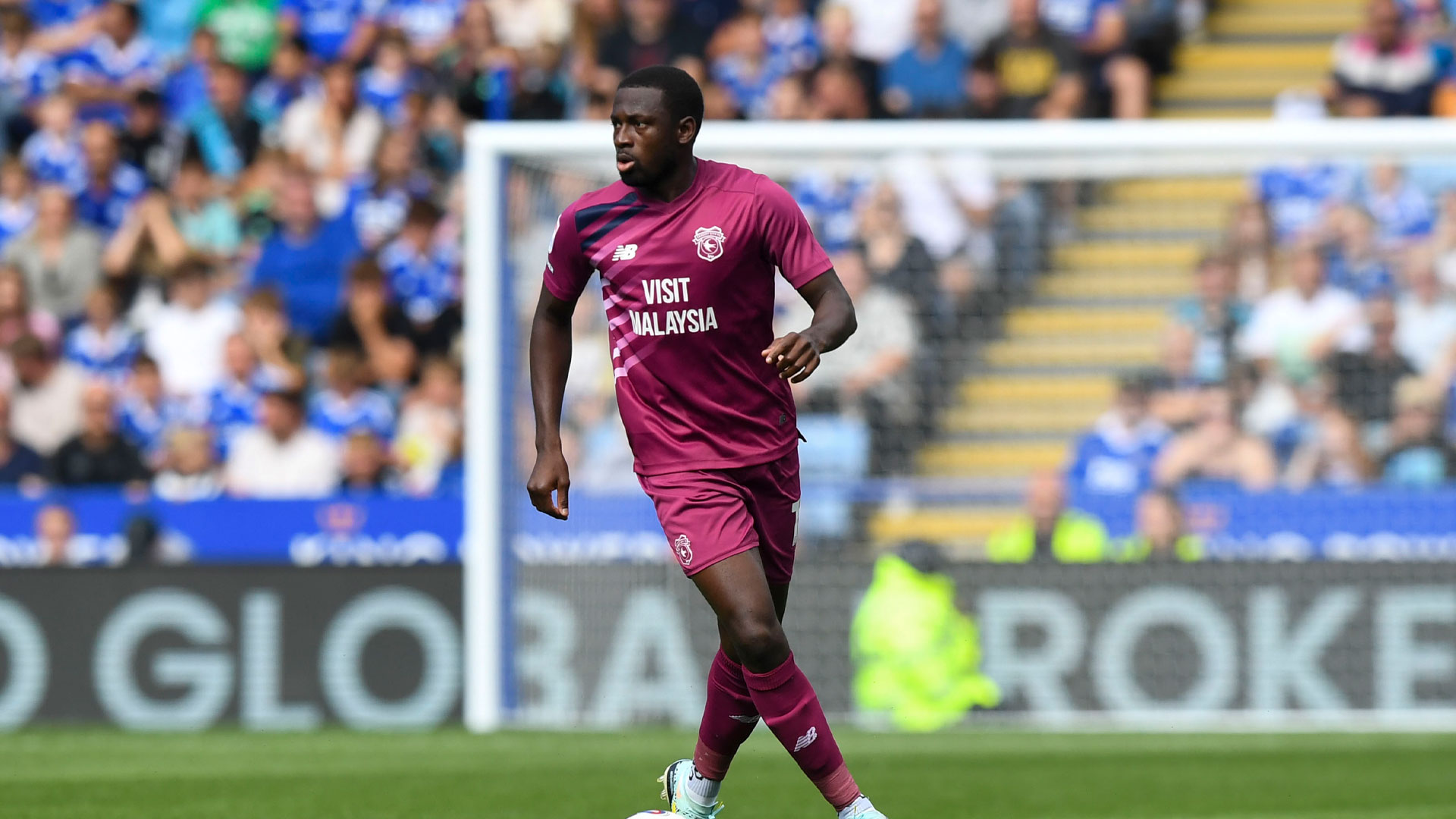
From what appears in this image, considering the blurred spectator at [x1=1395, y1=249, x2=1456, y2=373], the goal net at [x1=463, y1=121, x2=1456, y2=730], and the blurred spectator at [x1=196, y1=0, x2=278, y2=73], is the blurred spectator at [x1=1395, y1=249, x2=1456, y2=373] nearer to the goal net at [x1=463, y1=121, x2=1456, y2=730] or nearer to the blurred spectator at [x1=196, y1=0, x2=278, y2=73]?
the goal net at [x1=463, y1=121, x2=1456, y2=730]

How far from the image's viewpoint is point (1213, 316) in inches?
427

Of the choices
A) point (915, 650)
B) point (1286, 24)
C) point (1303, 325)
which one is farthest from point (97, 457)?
point (1286, 24)

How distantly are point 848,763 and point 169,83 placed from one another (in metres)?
9.49

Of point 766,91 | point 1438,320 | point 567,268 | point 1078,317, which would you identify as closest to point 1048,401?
point 1078,317

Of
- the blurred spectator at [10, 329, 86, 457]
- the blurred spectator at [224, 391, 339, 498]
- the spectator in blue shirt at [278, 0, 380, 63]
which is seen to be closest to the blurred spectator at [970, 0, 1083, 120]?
the blurred spectator at [224, 391, 339, 498]

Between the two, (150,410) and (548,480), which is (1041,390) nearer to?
(548,480)

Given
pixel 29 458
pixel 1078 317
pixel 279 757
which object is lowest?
pixel 279 757

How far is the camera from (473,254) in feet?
35.3

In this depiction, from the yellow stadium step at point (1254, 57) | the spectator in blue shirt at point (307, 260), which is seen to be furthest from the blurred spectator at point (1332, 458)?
the spectator in blue shirt at point (307, 260)

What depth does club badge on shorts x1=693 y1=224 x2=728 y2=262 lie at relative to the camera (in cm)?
564

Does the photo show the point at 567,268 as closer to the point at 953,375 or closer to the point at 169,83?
the point at 953,375

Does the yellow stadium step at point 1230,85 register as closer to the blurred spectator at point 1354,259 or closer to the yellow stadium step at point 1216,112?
the yellow stadium step at point 1216,112

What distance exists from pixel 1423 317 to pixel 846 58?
4364mm

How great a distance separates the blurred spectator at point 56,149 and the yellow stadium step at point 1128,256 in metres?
7.85
